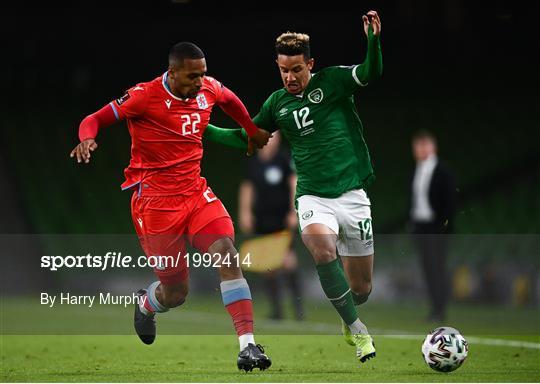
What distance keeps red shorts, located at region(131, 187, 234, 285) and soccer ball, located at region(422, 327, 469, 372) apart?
1.37m

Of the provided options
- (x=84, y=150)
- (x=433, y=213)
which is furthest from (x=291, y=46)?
(x=433, y=213)

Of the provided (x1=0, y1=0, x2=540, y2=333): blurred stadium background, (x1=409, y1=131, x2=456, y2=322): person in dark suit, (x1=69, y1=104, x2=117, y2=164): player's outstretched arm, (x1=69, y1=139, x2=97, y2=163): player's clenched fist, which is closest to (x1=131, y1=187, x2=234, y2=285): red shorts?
(x1=69, y1=104, x2=117, y2=164): player's outstretched arm

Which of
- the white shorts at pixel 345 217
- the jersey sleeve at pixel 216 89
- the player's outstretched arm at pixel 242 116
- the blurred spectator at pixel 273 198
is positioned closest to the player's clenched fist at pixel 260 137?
the player's outstretched arm at pixel 242 116

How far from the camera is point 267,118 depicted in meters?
7.24

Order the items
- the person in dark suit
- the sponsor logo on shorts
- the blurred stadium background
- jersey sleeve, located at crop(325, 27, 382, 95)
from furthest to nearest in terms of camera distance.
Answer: the blurred stadium background
the person in dark suit
the sponsor logo on shorts
jersey sleeve, located at crop(325, 27, 382, 95)

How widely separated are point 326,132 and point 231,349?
7.67ft

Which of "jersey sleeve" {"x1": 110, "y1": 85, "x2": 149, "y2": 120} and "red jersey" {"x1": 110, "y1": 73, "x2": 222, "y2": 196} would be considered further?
"red jersey" {"x1": 110, "y1": 73, "x2": 222, "y2": 196}

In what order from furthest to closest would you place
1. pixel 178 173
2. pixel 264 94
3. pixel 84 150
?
pixel 264 94, pixel 178 173, pixel 84 150

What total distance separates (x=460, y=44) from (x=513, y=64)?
105 centimetres

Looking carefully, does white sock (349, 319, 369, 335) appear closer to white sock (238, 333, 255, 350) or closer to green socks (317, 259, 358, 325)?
green socks (317, 259, 358, 325)

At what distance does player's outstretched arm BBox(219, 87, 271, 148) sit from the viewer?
23.2ft

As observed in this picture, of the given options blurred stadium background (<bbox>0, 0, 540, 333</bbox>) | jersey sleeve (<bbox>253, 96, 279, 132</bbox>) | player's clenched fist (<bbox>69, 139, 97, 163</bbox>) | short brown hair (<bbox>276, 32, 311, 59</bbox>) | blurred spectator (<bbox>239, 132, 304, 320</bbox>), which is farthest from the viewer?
blurred stadium background (<bbox>0, 0, 540, 333</bbox>)

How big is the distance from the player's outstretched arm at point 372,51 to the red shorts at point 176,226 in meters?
1.21

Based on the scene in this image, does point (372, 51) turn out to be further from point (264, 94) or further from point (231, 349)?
point (264, 94)
